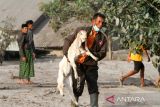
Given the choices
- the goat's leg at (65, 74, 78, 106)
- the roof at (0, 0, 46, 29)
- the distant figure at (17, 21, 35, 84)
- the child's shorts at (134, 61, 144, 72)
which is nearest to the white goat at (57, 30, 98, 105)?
the goat's leg at (65, 74, 78, 106)

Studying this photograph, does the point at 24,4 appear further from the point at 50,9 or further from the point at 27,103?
the point at 27,103

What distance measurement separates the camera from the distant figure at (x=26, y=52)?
512 inches

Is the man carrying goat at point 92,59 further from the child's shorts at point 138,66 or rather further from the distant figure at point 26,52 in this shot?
the distant figure at point 26,52

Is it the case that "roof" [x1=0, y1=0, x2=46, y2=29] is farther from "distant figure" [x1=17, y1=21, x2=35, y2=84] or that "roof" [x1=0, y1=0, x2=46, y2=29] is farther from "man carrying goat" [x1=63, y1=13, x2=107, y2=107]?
"man carrying goat" [x1=63, y1=13, x2=107, y2=107]

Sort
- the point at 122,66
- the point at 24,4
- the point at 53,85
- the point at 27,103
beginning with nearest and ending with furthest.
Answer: the point at 27,103 → the point at 53,85 → the point at 122,66 → the point at 24,4

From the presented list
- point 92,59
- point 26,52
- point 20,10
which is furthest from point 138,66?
point 20,10

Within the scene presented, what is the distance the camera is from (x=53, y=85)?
12680mm

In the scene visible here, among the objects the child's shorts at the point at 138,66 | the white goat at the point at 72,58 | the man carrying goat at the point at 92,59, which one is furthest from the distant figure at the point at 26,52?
the man carrying goat at the point at 92,59

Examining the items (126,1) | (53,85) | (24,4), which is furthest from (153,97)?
(24,4)

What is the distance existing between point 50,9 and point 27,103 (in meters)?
15.1

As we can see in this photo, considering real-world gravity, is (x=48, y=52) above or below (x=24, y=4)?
below

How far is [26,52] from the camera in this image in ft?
43.1

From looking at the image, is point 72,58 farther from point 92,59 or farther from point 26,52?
point 26,52

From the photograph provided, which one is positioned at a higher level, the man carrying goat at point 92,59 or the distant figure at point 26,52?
the man carrying goat at point 92,59
